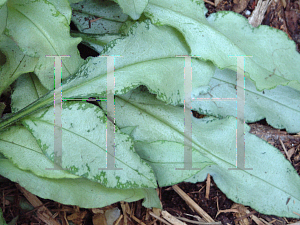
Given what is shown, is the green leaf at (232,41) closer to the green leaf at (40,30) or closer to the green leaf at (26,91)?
the green leaf at (40,30)

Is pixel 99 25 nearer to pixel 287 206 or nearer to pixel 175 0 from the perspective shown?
pixel 175 0

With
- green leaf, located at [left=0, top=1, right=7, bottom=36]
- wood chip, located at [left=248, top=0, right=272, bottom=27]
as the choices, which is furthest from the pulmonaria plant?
wood chip, located at [left=248, top=0, right=272, bottom=27]

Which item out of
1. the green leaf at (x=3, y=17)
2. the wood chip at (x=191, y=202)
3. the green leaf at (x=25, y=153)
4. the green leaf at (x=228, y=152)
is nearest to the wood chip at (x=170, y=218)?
the wood chip at (x=191, y=202)

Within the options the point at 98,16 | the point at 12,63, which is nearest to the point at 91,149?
the point at 12,63

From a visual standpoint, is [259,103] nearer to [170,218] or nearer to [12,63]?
[170,218]

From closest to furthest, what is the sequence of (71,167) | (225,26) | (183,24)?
(71,167) → (183,24) → (225,26)

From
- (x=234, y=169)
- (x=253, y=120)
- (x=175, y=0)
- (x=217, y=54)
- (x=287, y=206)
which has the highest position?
(x=175, y=0)

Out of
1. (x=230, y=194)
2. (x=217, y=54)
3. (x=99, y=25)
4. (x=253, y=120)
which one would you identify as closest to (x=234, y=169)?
(x=230, y=194)

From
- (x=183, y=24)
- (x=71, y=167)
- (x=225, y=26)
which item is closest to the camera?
(x=71, y=167)
